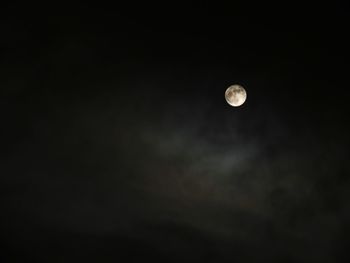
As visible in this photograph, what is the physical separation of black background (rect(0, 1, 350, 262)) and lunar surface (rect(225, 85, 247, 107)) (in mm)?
92

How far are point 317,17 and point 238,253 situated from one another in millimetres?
4891

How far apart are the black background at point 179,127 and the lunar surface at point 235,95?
0.30 feet

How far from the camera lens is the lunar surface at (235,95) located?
566 cm

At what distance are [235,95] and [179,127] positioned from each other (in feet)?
3.20

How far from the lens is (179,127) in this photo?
6207 millimetres

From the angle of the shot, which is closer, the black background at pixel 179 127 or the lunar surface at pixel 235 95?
the black background at pixel 179 127

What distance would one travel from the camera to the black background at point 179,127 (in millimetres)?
5332

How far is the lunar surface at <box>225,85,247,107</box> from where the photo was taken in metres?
5.66

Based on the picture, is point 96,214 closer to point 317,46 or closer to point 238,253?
point 238,253

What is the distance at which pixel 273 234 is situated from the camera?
7.72 metres

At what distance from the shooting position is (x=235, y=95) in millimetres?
5672

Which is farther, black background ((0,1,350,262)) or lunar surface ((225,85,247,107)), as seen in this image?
lunar surface ((225,85,247,107))

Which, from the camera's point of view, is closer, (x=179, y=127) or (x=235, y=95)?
(x=235, y=95)

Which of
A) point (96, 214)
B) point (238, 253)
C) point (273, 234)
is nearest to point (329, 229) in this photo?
point (273, 234)
